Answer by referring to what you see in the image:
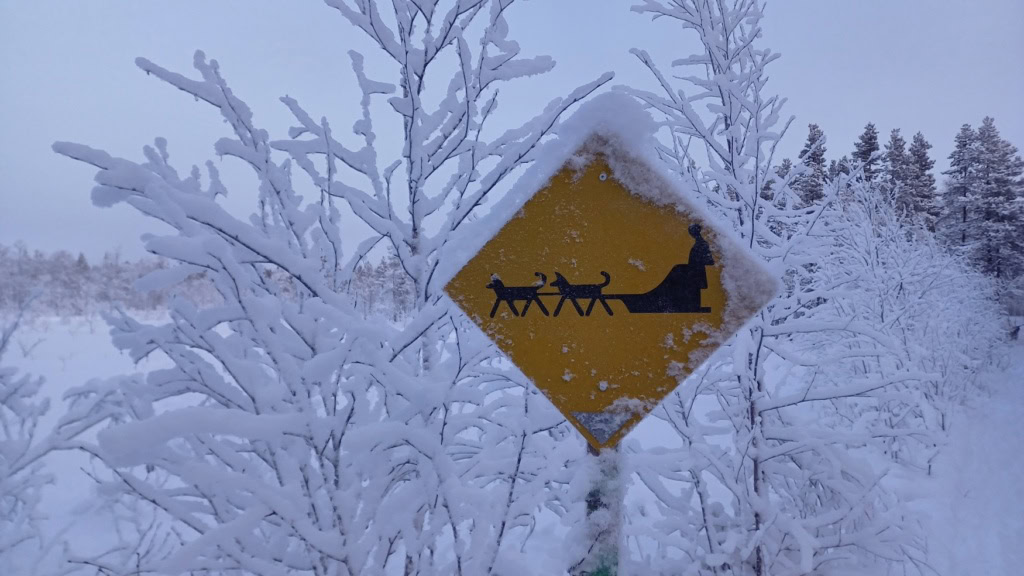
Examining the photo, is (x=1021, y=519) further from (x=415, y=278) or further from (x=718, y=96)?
(x=415, y=278)

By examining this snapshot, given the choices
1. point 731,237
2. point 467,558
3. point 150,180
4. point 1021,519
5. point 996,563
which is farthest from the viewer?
point 1021,519

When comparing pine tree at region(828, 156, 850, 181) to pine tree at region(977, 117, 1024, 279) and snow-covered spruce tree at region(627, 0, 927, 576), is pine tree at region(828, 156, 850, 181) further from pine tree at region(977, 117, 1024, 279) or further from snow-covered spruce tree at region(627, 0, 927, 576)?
pine tree at region(977, 117, 1024, 279)

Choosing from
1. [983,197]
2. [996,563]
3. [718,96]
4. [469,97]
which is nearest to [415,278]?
A: [469,97]

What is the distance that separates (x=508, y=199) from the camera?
1.19 m

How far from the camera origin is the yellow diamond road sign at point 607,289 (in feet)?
3.68

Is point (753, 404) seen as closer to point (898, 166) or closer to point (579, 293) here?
point (579, 293)

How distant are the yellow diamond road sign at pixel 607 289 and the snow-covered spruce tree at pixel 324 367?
211 millimetres

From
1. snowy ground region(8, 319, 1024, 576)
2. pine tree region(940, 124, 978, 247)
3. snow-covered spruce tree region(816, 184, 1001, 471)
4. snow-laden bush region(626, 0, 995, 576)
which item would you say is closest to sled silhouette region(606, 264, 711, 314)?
snow-laden bush region(626, 0, 995, 576)

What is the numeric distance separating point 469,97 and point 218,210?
1.22m

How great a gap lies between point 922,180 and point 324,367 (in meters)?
35.8

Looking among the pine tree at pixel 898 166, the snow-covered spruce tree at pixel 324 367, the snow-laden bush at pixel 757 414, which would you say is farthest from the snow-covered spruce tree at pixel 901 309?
the pine tree at pixel 898 166

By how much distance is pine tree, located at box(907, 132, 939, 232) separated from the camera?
26219mm

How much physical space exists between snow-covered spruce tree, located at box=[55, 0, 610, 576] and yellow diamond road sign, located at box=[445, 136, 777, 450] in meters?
0.21

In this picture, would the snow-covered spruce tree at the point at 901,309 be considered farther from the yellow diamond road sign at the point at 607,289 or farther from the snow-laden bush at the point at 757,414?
the yellow diamond road sign at the point at 607,289
